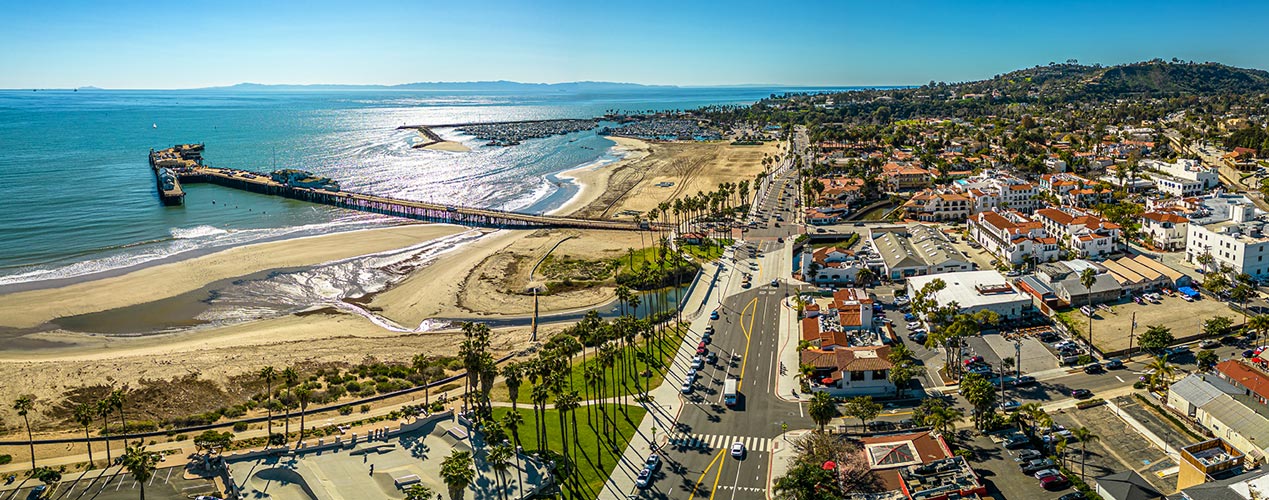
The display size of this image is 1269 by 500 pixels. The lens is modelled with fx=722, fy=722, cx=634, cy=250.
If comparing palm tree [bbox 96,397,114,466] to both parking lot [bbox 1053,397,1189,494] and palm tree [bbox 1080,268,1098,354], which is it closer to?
parking lot [bbox 1053,397,1189,494]

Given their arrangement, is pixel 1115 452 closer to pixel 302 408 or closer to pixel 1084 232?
pixel 1084 232

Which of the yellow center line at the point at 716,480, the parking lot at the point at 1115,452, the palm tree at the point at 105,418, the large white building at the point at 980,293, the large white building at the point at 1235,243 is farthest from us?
the large white building at the point at 1235,243

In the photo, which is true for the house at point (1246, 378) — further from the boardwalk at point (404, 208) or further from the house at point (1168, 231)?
the boardwalk at point (404, 208)

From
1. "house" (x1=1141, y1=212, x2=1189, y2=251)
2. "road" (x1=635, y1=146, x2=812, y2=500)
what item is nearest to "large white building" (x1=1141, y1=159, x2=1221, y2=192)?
"house" (x1=1141, y1=212, x2=1189, y2=251)

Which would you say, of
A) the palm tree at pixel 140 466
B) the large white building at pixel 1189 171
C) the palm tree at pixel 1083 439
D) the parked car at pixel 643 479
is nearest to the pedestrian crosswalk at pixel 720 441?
the parked car at pixel 643 479

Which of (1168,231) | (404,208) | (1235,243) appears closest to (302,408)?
(404,208)

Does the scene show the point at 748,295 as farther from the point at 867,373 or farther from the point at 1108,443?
the point at 1108,443
